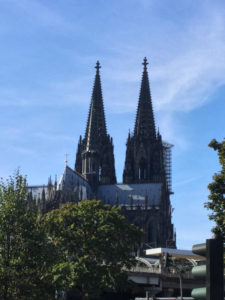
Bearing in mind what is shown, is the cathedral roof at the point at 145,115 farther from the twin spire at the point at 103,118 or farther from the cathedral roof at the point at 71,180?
the cathedral roof at the point at 71,180

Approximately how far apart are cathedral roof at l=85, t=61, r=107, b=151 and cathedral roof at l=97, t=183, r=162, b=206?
9986mm

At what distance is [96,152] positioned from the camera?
112 meters

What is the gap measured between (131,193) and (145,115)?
761 inches

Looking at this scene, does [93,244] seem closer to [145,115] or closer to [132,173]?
[132,173]

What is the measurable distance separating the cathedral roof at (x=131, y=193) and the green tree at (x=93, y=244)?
208 feet

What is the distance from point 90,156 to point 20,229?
8355 centimetres

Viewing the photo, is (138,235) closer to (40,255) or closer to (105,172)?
(40,255)

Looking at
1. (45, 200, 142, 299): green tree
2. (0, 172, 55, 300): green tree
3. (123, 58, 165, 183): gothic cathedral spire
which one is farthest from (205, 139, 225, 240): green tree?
(123, 58, 165, 183): gothic cathedral spire

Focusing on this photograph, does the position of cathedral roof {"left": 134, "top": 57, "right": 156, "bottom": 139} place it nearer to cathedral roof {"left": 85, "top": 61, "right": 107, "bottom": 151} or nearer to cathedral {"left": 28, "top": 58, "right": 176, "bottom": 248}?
cathedral {"left": 28, "top": 58, "right": 176, "bottom": 248}

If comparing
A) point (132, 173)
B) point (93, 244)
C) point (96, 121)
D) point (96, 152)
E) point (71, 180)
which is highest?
point (96, 121)

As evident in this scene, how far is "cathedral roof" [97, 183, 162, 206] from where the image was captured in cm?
10762

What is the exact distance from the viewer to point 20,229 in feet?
91.7

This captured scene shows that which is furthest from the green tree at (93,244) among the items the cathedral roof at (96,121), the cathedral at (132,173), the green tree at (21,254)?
the cathedral roof at (96,121)

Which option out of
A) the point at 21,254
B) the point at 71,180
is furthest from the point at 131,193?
the point at 21,254
